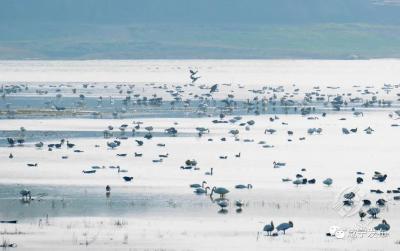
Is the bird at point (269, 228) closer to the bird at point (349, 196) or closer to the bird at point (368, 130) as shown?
the bird at point (349, 196)

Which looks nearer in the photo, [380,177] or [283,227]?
[283,227]

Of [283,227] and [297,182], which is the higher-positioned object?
[283,227]

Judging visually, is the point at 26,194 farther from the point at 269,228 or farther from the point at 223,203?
the point at 269,228

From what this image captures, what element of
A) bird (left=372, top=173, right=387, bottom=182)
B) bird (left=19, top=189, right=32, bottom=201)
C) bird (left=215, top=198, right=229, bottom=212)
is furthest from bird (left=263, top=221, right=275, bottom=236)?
bird (left=372, top=173, right=387, bottom=182)

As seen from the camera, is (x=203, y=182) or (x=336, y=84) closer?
(x=203, y=182)

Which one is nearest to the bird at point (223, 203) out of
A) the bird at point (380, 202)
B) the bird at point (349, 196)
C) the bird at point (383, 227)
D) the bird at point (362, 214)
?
the bird at point (349, 196)

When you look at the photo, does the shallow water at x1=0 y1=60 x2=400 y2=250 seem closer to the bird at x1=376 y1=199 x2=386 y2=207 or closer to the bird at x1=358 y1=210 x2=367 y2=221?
the bird at x1=358 y1=210 x2=367 y2=221

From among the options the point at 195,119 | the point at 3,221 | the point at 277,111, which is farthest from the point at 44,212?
the point at 277,111

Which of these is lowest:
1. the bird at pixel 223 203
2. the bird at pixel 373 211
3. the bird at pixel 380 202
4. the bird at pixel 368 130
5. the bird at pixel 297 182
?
the bird at pixel 368 130

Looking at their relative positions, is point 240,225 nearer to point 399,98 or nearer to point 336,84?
point 399,98

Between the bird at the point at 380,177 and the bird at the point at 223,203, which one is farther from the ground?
the bird at the point at 223,203

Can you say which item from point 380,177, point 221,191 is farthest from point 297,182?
point 221,191
